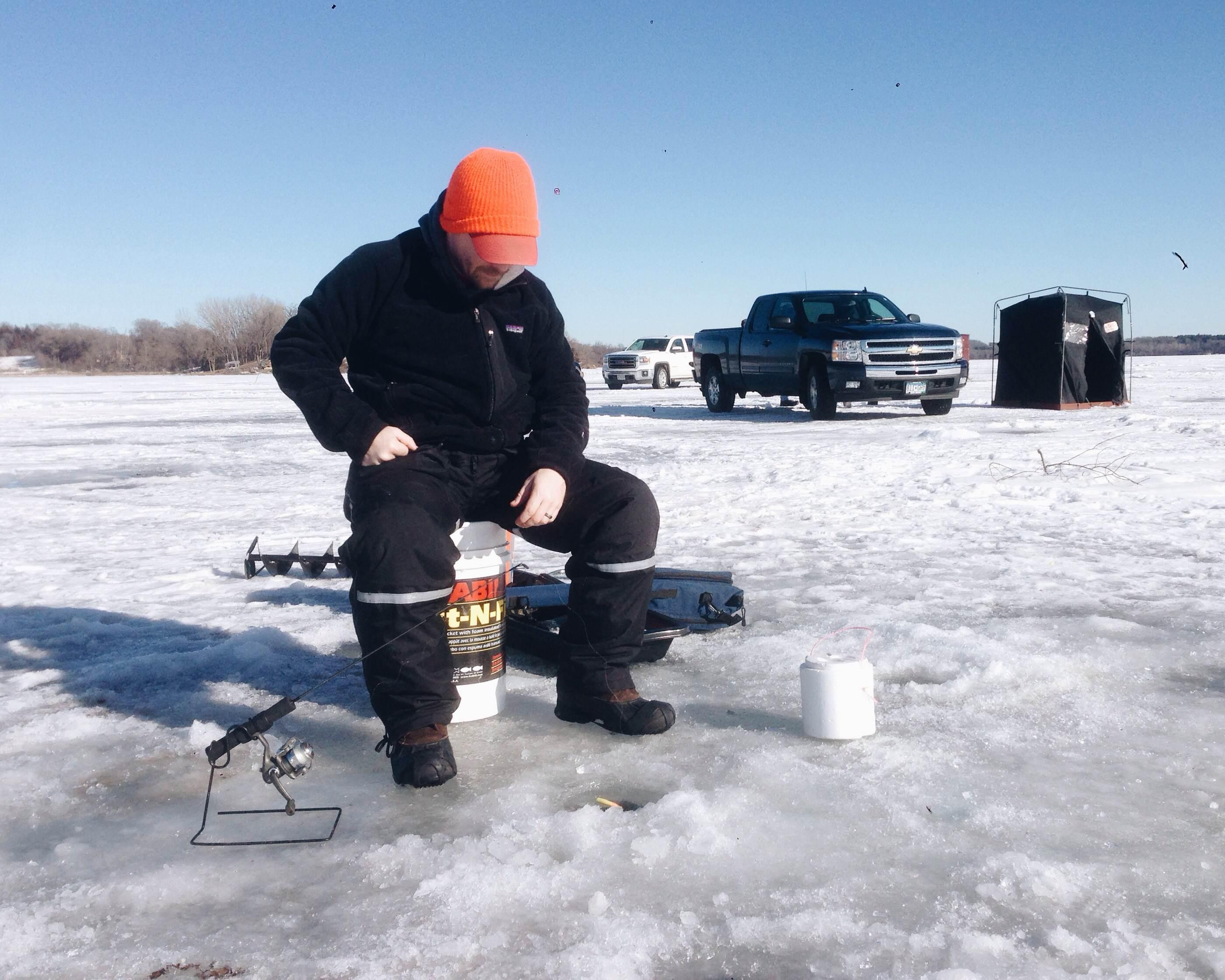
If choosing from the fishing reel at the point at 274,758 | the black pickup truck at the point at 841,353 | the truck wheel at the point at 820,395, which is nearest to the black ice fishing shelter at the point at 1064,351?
the black pickup truck at the point at 841,353

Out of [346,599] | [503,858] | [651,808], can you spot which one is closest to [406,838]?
[503,858]

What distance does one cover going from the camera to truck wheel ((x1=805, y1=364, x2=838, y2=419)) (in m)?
14.6

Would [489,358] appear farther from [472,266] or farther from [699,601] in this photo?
[699,601]

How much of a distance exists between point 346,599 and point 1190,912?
11.3ft

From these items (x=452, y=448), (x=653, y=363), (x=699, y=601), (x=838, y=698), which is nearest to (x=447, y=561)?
(x=452, y=448)

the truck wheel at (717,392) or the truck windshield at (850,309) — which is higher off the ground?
the truck windshield at (850,309)

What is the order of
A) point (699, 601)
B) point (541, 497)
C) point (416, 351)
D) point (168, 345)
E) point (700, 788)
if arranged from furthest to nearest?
1. point (168, 345)
2. point (699, 601)
3. point (416, 351)
4. point (541, 497)
5. point (700, 788)

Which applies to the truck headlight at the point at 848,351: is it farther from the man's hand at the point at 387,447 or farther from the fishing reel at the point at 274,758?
the fishing reel at the point at 274,758

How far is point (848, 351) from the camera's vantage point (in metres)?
14.1

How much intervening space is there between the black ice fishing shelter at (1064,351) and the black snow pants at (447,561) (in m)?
13.8

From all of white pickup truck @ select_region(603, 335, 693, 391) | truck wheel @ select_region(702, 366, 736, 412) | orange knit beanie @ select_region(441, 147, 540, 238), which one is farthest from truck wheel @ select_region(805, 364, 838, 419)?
white pickup truck @ select_region(603, 335, 693, 391)

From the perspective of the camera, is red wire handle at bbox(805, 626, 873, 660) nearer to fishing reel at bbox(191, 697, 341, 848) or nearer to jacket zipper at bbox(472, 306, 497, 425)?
jacket zipper at bbox(472, 306, 497, 425)

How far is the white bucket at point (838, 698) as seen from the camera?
254 centimetres

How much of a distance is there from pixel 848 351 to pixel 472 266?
39.7 feet
